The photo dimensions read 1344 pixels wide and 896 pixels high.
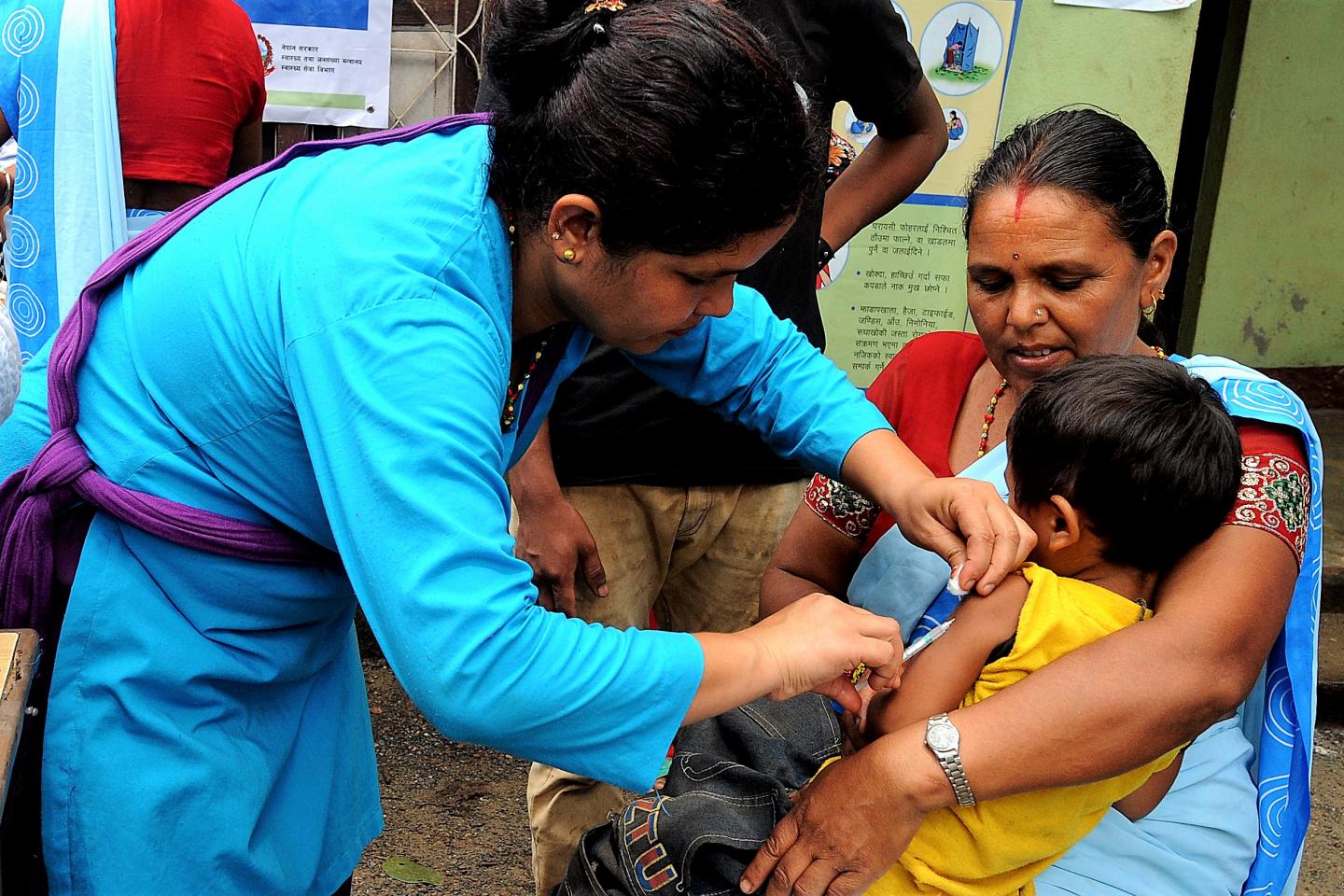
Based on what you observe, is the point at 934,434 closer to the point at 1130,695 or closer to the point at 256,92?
the point at 1130,695

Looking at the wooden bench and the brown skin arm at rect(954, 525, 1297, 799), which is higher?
the wooden bench

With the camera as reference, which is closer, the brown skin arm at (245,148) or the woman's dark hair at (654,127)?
the woman's dark hair at (654,127)

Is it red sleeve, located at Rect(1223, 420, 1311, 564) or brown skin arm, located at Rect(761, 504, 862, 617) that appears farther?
brown skin arm, located at Rect(761, 504, 862, 617)

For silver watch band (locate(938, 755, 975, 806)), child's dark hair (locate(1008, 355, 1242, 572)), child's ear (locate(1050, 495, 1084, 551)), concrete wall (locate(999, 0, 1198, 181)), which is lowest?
silver watch band (locate(938, 755, 975, 806))

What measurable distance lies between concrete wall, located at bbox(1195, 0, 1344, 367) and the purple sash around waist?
5.30m

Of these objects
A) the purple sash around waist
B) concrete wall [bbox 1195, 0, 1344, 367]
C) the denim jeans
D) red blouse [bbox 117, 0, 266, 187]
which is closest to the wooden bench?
the purple sash around waist

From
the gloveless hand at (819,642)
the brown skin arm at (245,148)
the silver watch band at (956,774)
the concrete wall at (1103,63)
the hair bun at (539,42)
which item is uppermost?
the concrete wall at (1103,63)

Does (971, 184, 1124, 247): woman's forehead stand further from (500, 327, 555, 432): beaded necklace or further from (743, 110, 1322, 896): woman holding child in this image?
(500, 327, 555, 432): beaded necklace

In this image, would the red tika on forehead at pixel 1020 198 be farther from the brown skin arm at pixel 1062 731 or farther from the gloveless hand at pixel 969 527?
the brown skin arm at pixel 1062 731

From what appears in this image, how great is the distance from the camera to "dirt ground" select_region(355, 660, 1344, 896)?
329cm

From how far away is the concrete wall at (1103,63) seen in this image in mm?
4043

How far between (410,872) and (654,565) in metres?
1.19

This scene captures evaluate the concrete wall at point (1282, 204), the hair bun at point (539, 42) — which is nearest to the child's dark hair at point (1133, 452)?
the hair bun at point (539, 42)

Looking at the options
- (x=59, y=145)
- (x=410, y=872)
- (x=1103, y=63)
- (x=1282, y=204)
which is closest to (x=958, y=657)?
(x=410, y=872)
